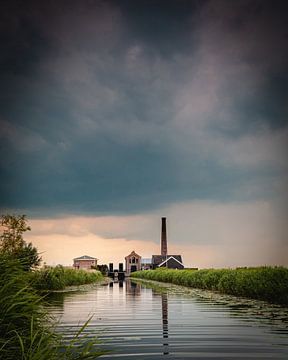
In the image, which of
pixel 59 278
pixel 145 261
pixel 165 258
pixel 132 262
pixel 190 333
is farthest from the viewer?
pixel 145 261

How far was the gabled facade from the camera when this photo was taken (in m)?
104

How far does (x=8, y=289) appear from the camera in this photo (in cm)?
647

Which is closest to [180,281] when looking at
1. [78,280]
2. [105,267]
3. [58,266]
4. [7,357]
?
[78,280]

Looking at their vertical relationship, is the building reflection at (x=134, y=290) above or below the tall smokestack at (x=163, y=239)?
below

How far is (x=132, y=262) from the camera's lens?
104 metres

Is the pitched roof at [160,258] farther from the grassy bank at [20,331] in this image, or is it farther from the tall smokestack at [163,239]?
the grassy bank at [20,331]

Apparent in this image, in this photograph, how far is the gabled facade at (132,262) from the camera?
340 ft

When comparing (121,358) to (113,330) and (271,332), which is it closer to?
(113,330)

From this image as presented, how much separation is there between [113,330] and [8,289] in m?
4.44

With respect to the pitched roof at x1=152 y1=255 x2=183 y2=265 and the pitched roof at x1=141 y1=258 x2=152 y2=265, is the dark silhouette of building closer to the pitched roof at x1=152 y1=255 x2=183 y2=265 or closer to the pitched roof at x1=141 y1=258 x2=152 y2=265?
the pitched roof at x1=152 y1=255 x2=183 y2=265

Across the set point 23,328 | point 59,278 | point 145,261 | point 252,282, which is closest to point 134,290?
point 59,278

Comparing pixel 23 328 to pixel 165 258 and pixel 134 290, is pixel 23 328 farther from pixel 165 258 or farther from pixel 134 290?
pixel 165 258

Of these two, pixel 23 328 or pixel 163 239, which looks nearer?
pixel 23 328

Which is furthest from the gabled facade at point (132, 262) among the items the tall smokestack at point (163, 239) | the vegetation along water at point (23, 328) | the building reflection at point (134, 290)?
the vegetation along water at point (23, 328)
